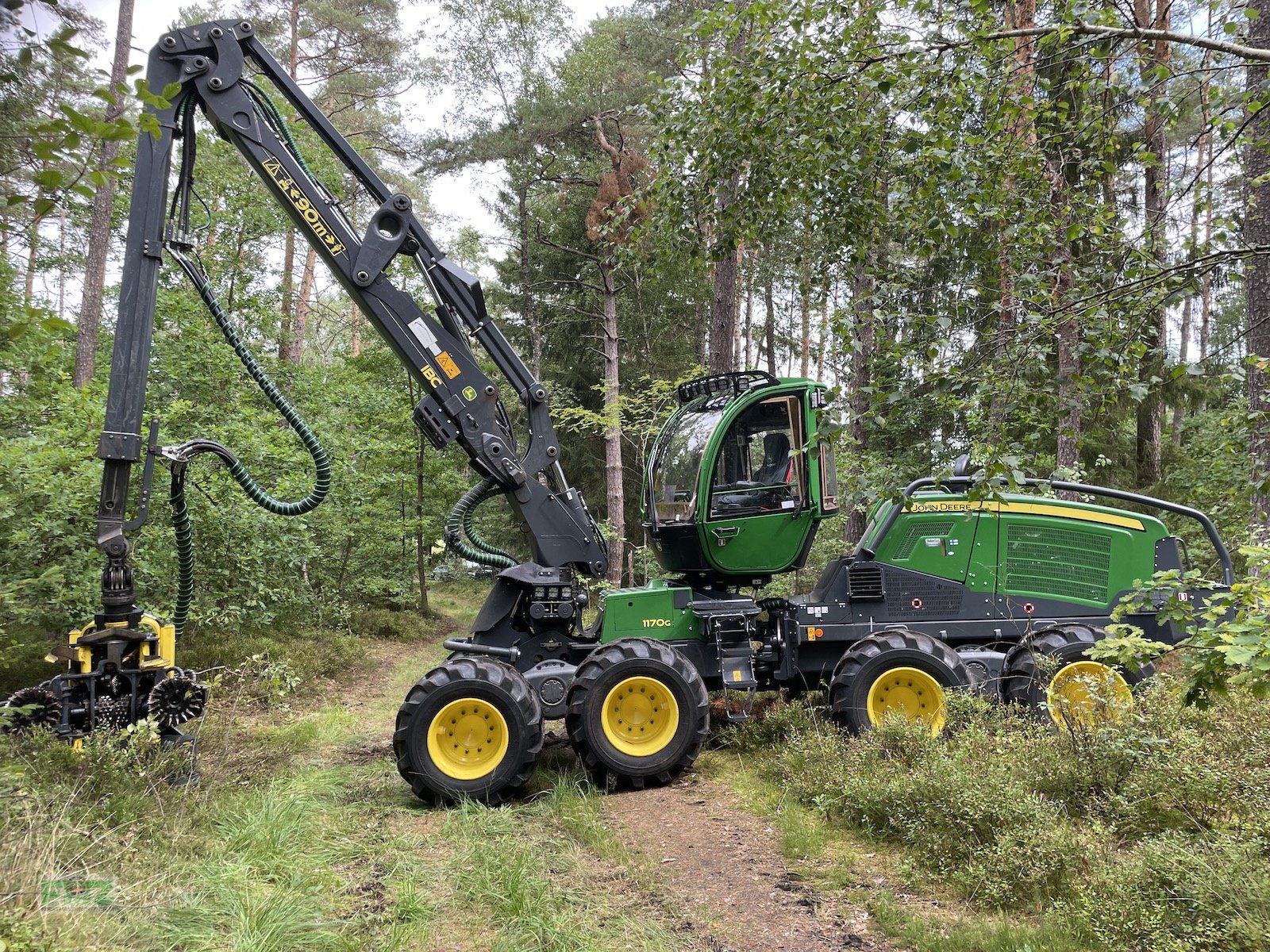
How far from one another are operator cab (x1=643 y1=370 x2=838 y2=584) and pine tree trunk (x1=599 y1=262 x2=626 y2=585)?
6096mm

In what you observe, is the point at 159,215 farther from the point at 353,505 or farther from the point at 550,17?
the point at 550,17

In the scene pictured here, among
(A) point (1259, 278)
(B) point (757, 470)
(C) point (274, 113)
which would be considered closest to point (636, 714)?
(B) point (757, 470)

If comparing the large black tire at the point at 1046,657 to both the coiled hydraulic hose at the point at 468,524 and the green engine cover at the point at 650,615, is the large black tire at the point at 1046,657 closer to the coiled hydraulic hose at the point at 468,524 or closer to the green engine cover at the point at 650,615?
the green engine cover at the point at 650,615

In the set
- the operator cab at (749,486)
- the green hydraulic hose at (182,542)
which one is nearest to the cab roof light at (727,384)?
the operator cab at (749,486)

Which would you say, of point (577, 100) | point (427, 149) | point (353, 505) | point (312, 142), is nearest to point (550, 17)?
point (577, 100)

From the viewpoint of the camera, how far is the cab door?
20.4 ft

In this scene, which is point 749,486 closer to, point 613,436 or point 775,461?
point 775,461

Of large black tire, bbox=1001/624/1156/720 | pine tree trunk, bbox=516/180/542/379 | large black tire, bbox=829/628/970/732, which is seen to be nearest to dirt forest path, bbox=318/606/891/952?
large black tire, bbox=829/628/970/732

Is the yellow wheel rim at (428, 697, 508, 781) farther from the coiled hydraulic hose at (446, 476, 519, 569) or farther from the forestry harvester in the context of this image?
the coiled hydraulic hose at (446, 476, 519, 569)

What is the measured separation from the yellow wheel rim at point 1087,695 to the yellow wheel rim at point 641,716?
7.94 feet

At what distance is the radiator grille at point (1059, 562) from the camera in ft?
20.6

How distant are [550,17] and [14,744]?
1617 centimetres

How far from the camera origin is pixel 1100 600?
246 inches

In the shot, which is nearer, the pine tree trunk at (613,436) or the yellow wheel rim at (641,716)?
the yellow wheel rim at (641,716)
